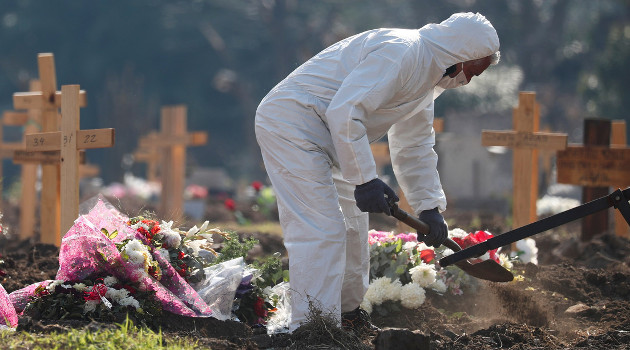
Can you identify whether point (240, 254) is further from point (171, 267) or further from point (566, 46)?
point (566, 46)

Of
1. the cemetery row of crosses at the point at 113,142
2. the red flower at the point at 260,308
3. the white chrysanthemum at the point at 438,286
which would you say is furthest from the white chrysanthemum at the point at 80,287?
the white chrysanthemum at the point at 438,286

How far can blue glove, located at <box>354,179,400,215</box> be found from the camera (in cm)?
466

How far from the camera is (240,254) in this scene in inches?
235

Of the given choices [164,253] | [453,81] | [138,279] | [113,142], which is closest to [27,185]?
[113,142]

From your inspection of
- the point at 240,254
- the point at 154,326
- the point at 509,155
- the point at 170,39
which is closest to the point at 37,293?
the point at 154,326

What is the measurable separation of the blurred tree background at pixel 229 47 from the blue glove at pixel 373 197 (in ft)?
87.7

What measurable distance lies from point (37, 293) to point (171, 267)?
2.47 ft

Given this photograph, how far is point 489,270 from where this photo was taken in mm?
5695

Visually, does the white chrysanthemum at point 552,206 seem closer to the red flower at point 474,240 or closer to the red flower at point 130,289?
the red flower at point 474,240

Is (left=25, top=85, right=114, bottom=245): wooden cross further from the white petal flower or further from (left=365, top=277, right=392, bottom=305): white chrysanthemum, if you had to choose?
(left=365, top=277, right=392, bottom=305): white chrysanthemum

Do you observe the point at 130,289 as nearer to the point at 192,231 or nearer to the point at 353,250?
the point at 192,231

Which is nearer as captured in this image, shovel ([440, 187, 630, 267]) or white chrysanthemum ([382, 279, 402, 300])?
shovel ([440, 187, 630, 267])

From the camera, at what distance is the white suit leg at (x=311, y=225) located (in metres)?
4.87

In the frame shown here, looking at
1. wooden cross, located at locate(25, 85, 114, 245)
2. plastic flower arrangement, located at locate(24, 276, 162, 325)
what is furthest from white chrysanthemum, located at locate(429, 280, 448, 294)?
wooden cross, located at locate(25, 85, 114, 245)
